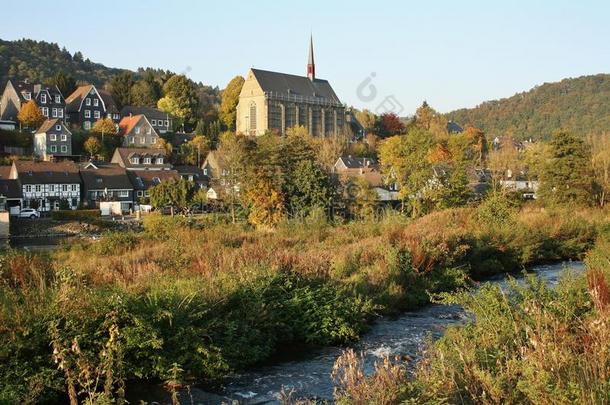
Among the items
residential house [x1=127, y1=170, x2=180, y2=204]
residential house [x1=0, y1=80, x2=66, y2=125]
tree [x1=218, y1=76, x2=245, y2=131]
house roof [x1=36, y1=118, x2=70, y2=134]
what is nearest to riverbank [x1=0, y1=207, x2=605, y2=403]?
residential house [x1=127, y1=170, x2=180, y2=204]

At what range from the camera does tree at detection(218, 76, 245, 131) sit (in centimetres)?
10875

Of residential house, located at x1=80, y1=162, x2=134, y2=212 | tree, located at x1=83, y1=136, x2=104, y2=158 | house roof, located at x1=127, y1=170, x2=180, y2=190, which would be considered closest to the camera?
residential house, located at x1=80, y1=162, x2=134, y2=212

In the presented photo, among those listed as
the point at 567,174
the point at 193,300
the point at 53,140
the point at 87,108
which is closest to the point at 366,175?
the point at 567,174

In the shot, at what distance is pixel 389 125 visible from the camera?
113 metres

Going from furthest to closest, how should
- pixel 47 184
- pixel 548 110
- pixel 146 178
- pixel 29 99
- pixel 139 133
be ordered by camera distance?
pixel 548 110 → pixel 139 133 → pixel 29 99 → pixel 146 178 → pixel 47 184

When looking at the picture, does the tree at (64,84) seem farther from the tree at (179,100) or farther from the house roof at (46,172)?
the house roof at (46,172)

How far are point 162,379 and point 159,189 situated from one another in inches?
1988

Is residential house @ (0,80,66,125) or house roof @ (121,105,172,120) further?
house roof @ (121,105,172,120)

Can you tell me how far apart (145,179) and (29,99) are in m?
24.9

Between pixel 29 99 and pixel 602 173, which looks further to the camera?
pixel 29 99

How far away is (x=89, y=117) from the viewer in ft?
286

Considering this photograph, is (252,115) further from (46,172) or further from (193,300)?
(193,300)

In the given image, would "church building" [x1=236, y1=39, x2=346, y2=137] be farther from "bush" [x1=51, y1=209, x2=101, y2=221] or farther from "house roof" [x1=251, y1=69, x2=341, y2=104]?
"bush" [x1=51, y1=209, x2=101, y2=221]

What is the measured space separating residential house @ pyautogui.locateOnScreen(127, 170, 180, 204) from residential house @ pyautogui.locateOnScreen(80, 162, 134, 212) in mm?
819
